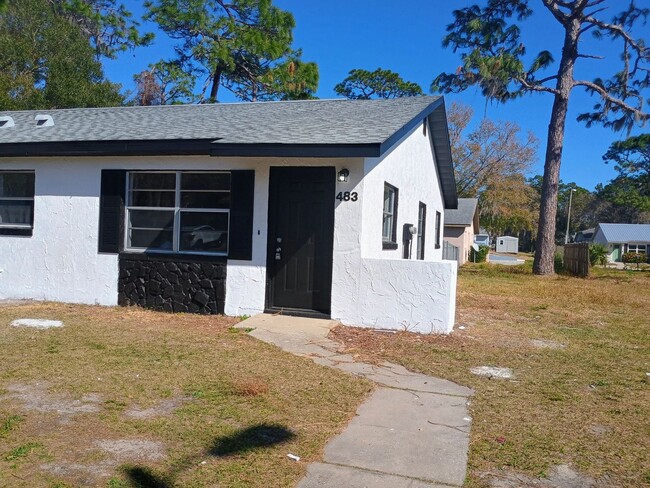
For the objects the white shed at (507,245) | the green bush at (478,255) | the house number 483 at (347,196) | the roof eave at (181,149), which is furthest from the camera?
the white shed at (507,245)

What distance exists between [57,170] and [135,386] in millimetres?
6390

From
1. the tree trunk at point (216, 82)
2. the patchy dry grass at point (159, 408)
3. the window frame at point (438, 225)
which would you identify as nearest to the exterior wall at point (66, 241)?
the patchy dry grass at point (159, 408)

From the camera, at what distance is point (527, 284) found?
62.7 feet

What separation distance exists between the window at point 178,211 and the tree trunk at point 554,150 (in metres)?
18.5

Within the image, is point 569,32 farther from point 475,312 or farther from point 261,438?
point 261,438

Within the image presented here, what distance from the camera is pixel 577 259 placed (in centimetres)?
2470

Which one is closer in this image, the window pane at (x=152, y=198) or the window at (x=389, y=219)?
the window pane at (x=152, y=198)

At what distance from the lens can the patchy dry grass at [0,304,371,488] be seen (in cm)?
361

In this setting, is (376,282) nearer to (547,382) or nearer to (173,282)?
(547,382)

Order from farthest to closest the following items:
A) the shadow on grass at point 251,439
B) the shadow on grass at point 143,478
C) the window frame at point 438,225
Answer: the window frame at point 438,225, the shadow on grass at point 251,439, the shadow on grass at point 143,478

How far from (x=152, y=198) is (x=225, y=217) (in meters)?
1.48

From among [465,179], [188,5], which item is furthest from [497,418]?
[465,179]

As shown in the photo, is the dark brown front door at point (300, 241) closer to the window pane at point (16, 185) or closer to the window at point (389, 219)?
the window at point (389, 219)

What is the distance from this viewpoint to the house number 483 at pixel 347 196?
8.64 m
